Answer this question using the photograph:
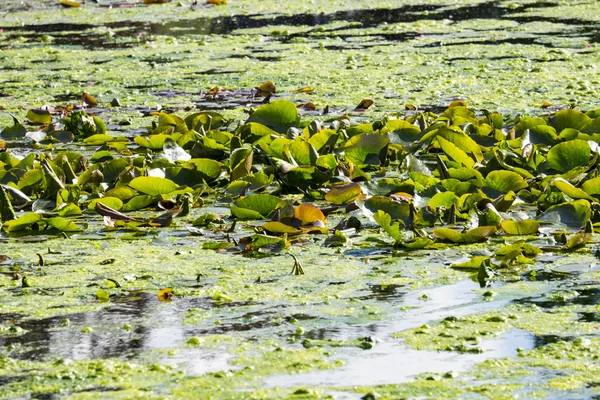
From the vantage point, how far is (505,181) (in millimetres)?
3316

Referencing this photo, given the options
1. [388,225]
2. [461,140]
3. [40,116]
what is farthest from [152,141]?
[388,225]

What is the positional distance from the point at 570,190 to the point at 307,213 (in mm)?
802

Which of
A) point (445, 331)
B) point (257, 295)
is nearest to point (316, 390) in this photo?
point (445, 331)

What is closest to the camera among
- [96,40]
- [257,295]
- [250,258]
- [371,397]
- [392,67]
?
[371,397]

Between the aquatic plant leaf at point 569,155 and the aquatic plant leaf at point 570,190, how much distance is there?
1.35ft

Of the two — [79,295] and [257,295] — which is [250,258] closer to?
[257,295]

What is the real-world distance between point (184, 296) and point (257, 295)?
180 mm

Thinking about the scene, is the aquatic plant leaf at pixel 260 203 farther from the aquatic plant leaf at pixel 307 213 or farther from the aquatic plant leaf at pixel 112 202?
the aquatic plant leaf at pixel 112 202

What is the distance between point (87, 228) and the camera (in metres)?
3.26

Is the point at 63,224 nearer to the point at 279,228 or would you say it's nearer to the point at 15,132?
the point at 279,228

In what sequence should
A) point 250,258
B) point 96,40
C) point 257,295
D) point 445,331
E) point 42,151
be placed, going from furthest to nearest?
point 96,40 < point 42,151 < point 250,258 < point 257,295 < point 445,331

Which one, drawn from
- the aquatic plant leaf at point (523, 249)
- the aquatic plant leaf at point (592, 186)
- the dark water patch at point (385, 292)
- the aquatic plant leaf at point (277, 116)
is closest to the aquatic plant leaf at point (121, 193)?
the aquatic plant leaf at point (277, 116)

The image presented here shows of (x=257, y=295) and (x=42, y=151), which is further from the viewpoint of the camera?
(x=42, y=151)

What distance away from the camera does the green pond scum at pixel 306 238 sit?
2068 mm
